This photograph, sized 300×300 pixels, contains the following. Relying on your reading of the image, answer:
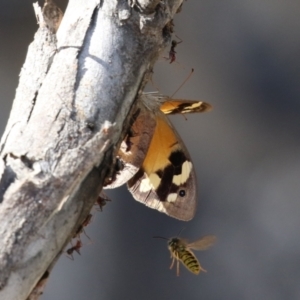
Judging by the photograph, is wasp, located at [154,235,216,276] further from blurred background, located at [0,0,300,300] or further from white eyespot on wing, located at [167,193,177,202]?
white eyespot on wing, located at [167,193,177,202]

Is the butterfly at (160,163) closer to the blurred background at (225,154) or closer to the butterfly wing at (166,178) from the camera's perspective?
the butterfly wing at (166,178)

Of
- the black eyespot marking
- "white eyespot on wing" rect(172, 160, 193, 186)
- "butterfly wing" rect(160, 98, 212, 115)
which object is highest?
"butterfly wing" rect(160, 98, 212, 115)

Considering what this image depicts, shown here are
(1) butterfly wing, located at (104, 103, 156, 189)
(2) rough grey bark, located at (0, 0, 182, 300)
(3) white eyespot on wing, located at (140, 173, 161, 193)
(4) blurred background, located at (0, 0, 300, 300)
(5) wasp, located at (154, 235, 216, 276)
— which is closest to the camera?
(2) rough grey bark, located at (0, 0, 182, 300)

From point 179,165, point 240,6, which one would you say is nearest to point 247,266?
point 240,6

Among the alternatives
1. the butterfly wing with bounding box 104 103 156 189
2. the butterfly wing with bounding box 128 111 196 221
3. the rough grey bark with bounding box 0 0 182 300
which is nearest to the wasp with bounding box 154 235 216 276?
the butterfly wing with bounding box 128 111 196 221

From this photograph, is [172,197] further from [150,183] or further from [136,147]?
[136,147]

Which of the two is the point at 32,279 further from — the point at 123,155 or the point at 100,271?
the point at 100,271

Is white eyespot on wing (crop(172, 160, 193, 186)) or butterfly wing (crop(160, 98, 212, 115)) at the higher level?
butterfly wing (crop(160, 98, 212, 115))

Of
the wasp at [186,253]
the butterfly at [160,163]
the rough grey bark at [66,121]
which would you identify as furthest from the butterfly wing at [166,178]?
the wasp at [186,253]
